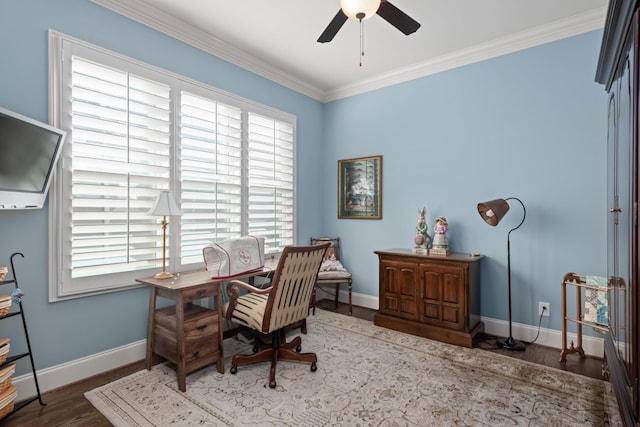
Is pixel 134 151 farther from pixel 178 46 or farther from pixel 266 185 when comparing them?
pixel 266 185

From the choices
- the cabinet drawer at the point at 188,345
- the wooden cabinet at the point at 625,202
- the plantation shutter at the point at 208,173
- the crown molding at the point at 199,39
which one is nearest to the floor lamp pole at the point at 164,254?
the plantation shutter at the point at 208,173

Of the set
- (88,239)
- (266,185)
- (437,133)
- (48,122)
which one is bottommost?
(88,239)

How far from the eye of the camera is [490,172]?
136 inches

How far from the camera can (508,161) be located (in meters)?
3.34

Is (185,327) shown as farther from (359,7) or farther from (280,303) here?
(359,7)

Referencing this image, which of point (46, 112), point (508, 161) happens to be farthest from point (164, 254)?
point (508, 161)

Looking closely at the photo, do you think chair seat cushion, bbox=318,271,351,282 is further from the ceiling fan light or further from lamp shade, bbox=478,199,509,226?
the ceiling fan light

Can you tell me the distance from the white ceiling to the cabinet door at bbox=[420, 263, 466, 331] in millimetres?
2253

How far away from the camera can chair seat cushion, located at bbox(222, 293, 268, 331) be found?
8.05ft

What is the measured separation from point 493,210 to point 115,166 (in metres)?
3.22

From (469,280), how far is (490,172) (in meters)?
1.16

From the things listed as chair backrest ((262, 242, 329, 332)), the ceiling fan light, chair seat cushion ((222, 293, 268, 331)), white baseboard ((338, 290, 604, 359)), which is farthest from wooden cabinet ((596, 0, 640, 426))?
chair seat cushion ((222, 293, 268, 331))

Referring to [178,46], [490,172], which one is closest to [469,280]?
[490,172]

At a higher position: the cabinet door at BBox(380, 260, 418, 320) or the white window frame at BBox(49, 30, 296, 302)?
the white window frame at BBox(49, 30, 296, 302)
